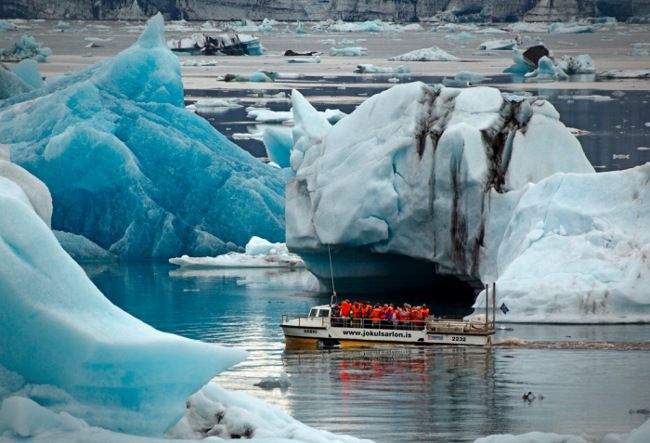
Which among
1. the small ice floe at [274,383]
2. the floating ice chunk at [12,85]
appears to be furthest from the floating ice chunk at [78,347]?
the floating ice chunk at [12,85]

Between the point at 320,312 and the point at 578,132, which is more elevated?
the point at 320,312

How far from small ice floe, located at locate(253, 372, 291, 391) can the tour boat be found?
11.9 feet

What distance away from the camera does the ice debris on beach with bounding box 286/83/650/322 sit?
22.4 meters

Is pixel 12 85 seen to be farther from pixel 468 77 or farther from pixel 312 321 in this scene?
pixel 468 77

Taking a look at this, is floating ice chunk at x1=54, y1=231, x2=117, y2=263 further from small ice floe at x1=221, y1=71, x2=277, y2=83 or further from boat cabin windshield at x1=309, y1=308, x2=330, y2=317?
small ice floe at x1=221, y1=71, x2=277, y2=83

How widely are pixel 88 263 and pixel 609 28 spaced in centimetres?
8448

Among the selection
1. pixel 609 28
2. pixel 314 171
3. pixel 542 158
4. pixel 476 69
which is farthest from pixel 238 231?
pixel 609 28

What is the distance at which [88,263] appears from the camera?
29.9 metres

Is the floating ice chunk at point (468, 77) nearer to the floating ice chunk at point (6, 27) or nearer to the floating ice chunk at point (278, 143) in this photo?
the floating ice chunk at point (278, 143)

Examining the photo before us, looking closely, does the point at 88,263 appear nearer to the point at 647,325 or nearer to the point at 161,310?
the point at 161,310

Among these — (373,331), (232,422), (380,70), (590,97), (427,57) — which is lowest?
(427,57)

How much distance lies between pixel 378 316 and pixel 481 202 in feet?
10.3

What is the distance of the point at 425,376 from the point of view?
19297 mm

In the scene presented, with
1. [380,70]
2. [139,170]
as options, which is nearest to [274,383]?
[139,170]
